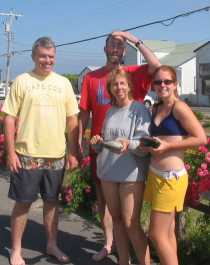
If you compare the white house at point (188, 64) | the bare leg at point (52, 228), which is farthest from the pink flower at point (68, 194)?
the white house at point (188, 64)

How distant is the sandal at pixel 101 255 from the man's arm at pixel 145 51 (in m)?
1.72

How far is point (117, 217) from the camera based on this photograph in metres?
4.17

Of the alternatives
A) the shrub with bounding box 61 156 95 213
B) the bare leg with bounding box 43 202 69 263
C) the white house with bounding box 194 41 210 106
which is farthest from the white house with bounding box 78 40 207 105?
the bare leg with bounding box 43 202 69 263

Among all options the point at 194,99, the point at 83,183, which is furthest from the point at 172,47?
the point at 83,183

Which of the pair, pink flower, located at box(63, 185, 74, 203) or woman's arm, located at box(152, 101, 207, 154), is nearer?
woman's arm, located at box(152, 101, 207, 154)

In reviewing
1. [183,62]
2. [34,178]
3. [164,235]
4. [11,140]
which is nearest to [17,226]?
[34,178]

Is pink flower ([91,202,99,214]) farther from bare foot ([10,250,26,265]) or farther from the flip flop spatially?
bare foot ([10,250,26,265])

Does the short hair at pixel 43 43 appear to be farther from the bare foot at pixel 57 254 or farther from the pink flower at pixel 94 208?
the pink flower at pixel 94 208

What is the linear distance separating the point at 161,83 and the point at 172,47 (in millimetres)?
68866

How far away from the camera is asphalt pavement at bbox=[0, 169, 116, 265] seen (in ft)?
16.2

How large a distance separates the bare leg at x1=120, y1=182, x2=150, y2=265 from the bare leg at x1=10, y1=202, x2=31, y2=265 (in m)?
1.06

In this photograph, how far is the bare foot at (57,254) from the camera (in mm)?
4886

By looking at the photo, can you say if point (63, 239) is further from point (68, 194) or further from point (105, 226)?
point (68, 194)

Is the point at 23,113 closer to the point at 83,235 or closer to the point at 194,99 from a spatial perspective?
the point at 83,235
